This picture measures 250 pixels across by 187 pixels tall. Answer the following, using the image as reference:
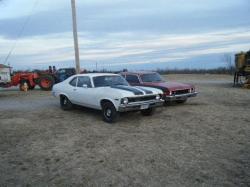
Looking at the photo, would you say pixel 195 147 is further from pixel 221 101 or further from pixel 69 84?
pixel 221 101

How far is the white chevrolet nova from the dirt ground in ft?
1.51

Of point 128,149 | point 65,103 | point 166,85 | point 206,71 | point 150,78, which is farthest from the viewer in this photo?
point 206,71

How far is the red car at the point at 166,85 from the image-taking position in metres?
12.6

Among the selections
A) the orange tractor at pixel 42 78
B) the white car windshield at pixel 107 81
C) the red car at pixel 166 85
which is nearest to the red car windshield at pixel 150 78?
→ the red car at pixel 166 85

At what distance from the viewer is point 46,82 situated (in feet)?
75.0

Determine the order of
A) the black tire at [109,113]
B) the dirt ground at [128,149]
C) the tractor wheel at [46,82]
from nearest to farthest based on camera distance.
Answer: the dirt ground at [128,149]
the black tire at [109,113]
the tractor wheel at [46,82]

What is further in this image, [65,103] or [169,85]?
[169,85]

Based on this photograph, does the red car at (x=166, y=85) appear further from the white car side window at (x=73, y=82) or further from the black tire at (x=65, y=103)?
the black tire at (x=65, y=103)

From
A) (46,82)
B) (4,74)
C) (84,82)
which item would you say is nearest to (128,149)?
(84,82)

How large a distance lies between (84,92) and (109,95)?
1442 mm

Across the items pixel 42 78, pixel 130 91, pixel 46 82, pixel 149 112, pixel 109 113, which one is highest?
pixel 42 78

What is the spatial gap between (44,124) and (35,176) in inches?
179

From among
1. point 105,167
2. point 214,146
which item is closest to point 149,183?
point 105,167

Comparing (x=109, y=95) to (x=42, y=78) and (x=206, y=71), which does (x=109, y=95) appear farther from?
(x=206, y=71)
